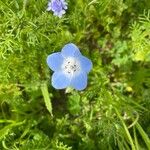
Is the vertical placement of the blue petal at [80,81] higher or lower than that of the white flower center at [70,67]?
lower

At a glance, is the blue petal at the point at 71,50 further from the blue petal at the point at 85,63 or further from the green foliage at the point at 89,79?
the green foliage at the point at 89,79

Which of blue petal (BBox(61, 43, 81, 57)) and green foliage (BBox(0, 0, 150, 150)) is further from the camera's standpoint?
green foliage (BBox(0, 0, 150, 150))

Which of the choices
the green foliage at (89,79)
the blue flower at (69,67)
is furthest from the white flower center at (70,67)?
the green foliage at (89,79)

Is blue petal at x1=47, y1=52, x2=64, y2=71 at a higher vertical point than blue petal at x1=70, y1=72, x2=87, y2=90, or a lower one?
higher

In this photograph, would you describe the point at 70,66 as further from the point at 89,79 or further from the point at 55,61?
the point at 89,79

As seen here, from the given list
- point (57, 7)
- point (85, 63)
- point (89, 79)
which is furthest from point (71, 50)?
point (89, 79)

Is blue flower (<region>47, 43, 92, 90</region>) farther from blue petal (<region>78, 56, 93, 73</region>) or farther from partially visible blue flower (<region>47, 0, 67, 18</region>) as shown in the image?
partially visible blue flower (<region>47, 0, 67, 18</region>)

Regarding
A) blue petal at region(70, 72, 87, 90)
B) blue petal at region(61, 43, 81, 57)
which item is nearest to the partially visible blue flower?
blue petal at region(61, 43, 81, 57)

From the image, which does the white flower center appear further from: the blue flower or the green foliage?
the green foliage
